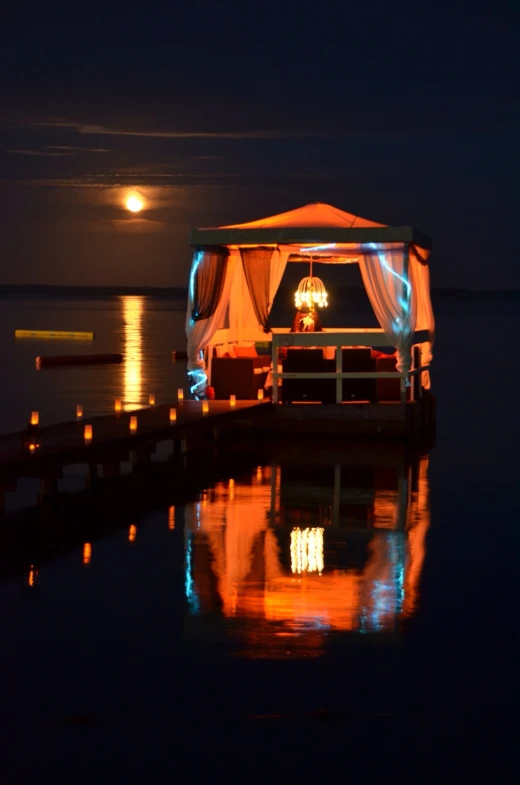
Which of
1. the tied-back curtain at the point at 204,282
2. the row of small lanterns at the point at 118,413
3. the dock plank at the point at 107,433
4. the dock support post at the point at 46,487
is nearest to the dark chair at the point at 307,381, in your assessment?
the dock plank at the point at 107,433

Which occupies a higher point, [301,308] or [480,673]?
[301,308]

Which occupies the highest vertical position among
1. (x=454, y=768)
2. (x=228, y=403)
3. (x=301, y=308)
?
(x=301, y=308)

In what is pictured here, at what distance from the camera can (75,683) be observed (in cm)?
688

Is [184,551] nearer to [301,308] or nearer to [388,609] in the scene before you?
[388,609]

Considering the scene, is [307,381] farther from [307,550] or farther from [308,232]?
[307,550]

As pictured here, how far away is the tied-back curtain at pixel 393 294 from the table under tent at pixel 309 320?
0.5 inches

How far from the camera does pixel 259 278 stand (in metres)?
19.0

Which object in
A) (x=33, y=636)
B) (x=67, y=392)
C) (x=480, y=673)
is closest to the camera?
(x=480, y=673)

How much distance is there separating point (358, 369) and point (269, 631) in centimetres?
976

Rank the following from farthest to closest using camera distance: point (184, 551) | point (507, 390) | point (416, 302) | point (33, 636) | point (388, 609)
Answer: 1. point (507, 390)
2. point (416, 302)
3. point (184, 551)
4. point (388, 609)
5. point (33, 636)

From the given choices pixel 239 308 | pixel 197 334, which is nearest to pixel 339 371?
pixel 197 334

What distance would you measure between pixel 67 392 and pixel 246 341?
326 inches

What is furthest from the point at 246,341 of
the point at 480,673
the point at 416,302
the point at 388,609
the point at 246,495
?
the point at 480,673

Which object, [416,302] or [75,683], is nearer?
[75,683]
